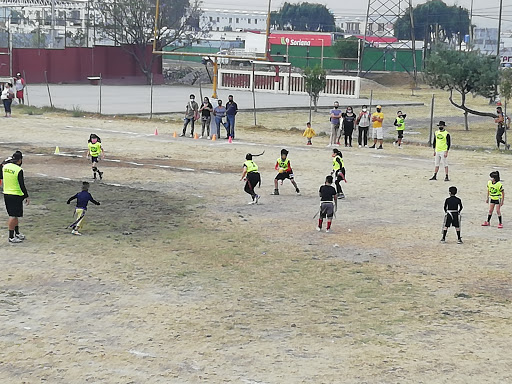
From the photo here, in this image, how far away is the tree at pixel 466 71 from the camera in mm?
43969

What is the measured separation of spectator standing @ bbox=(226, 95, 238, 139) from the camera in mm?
36000

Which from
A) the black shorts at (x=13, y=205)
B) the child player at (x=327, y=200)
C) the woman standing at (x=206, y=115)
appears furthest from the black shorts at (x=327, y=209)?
the woman standing at (x=206, y=115)

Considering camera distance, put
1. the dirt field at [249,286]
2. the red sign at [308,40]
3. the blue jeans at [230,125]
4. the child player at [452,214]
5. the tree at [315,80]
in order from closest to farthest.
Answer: the dirt field at [249,286] → the child player at [452,214] → the blue jeans at [230,125] → the tree at [315,80] → the red sign at [308,40]

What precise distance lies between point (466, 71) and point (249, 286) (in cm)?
3208

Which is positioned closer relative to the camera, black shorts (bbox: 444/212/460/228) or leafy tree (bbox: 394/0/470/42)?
black shorts (bbox: 444/212/460/228)

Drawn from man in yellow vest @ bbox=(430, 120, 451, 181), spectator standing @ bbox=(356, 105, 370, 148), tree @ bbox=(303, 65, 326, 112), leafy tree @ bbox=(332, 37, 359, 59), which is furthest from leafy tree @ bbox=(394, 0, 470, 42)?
man in yellow vest @ bbox=(430, 120, 451, 181)

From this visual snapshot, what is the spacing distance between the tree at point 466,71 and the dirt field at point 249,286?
18202 millimetres

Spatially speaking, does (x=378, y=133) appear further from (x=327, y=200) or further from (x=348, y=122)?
(x=327, y=200)

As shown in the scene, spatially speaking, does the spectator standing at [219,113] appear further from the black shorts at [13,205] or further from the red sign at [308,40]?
the red sign at [308,40]

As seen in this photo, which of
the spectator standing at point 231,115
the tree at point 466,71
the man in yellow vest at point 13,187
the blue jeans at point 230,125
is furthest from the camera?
the tree at point 466,71

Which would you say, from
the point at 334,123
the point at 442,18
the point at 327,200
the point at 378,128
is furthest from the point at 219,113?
the point at 442,18

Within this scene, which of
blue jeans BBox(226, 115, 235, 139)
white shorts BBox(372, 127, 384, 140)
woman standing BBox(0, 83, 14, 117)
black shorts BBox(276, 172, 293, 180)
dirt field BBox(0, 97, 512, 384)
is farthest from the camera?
woman standing BBox(0, 83, 14, 117)

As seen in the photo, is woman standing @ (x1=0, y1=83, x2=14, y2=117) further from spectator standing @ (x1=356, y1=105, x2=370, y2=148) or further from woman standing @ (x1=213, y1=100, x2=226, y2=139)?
spectator standing @ (x1=356, y1=105, x2=370, y2=148)

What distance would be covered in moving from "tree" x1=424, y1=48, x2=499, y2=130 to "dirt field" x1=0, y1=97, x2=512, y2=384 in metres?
18.2
